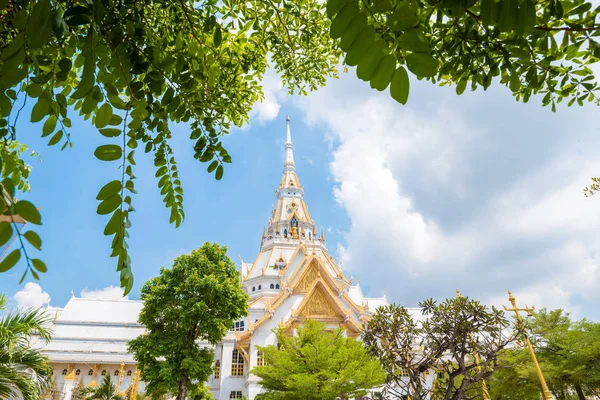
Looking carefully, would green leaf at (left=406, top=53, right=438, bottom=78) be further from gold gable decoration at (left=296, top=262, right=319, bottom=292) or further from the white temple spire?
the white temple spire

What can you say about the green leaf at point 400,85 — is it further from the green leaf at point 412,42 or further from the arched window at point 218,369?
the arched window at point 218,369

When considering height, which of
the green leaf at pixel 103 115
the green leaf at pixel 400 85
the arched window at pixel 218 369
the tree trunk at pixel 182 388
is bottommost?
the green leaf at pixel 400 85

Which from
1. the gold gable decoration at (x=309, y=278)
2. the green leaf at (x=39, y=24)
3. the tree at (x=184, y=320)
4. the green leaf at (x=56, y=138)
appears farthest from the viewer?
the gold gable decoration at (x=309, y=278)

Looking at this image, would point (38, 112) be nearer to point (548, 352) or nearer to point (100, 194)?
point (100, 194)

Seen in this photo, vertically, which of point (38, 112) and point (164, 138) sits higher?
point (164, 138)

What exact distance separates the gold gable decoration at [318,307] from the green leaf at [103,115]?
24708 millimetres

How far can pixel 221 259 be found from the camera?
19.6 meters

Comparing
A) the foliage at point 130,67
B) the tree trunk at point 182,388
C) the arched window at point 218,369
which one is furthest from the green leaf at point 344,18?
the arched window at point 218,369

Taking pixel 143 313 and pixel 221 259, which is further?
pixel 221 259

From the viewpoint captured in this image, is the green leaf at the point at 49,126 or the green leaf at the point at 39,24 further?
the green leaf at the point at 49,126

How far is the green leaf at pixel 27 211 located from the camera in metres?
0.86

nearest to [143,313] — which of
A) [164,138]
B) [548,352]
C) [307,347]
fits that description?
[307,347]

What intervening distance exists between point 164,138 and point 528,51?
79.9 inches

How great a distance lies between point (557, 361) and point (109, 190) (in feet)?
75.4
